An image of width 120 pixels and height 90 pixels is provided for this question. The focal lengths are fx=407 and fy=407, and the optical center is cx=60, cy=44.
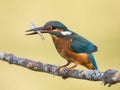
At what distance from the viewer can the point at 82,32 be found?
4.48 ft

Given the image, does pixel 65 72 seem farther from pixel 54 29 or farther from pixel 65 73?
pixel 54 29

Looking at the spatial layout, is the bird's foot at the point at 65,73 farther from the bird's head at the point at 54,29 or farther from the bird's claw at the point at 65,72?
the bird's head at the point at 54,29

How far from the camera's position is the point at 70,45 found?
102cm

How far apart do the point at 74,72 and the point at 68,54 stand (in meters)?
0.05

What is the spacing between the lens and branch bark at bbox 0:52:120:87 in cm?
91

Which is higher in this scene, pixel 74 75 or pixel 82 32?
pixel 82 32

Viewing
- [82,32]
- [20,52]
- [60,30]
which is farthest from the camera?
[20,52]

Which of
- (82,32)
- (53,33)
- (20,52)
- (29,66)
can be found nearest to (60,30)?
(53,33)

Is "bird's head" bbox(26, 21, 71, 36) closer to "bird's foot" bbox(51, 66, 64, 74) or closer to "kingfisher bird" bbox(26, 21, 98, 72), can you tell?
"kingfisher bird" bbox(26, 21, 98, 72)

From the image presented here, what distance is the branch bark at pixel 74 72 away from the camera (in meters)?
0.91

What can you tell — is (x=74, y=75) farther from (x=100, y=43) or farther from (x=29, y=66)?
(x=100, y=43)

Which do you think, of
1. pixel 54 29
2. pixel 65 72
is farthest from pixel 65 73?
pixel 54 29

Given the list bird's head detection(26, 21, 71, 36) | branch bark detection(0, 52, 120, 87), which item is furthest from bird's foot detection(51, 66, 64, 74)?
bird's head detection(26, 21, 71, 36)

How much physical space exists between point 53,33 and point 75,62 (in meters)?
0.09
